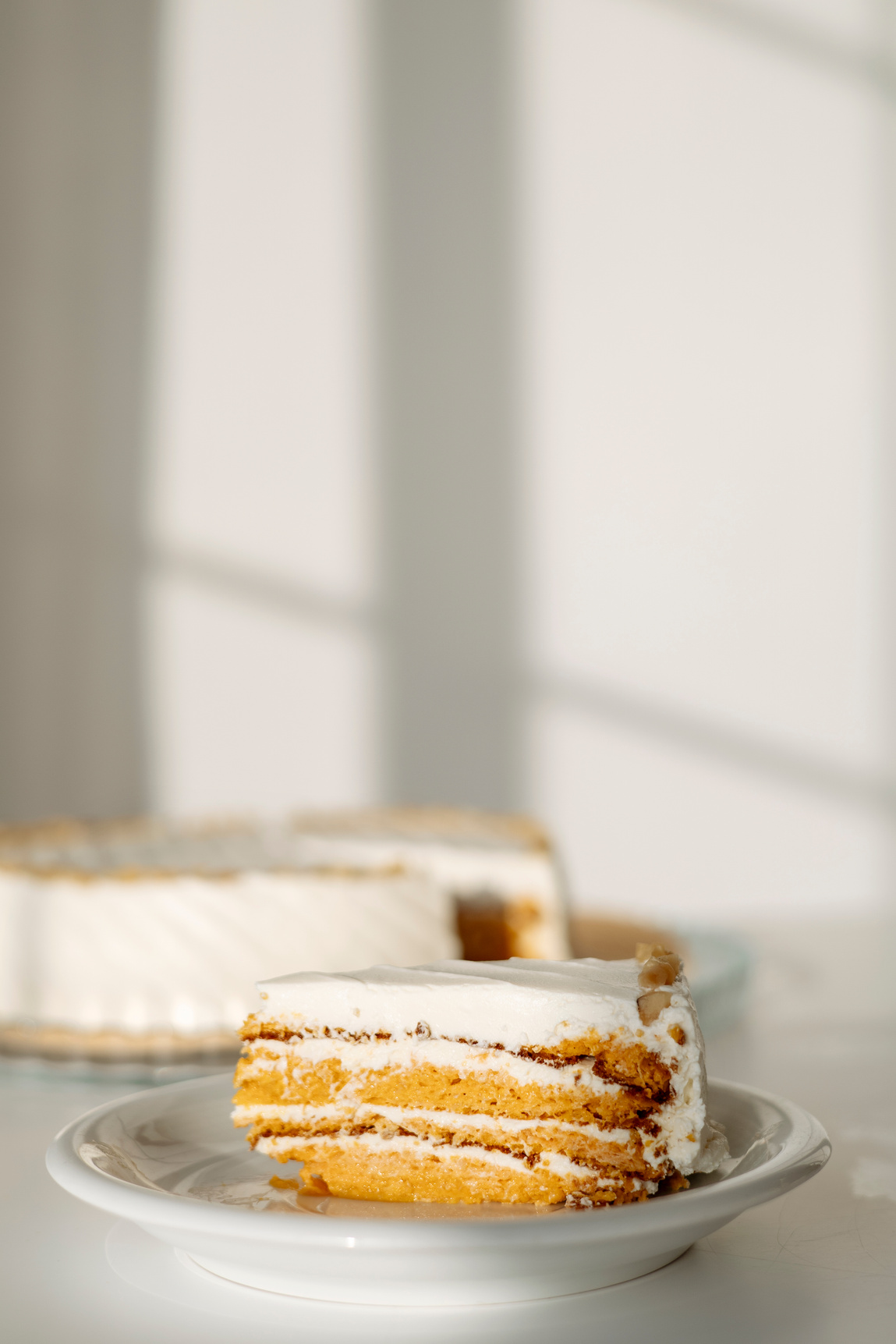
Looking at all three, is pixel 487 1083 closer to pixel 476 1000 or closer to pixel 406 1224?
pixel 476 1000

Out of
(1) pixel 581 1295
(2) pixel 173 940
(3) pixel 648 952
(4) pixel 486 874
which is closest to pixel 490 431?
(4) pixel 486 874

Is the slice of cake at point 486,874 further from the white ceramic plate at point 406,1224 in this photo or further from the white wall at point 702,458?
the white wall at point 702,458

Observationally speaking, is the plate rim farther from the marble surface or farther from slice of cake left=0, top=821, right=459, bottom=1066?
slice of cake left=0, top=821, right=459, bottom=1066

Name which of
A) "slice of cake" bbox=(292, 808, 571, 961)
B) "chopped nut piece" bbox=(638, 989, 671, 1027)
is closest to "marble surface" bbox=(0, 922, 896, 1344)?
"chopped nut piece" bbox=(638, 989, 671, 1027)

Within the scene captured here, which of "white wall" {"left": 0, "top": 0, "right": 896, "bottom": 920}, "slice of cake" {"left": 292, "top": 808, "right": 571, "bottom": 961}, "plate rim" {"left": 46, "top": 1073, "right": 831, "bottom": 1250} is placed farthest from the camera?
"white wall" {"left": 0, "top": 0, "right": 896, "bottom": 920}

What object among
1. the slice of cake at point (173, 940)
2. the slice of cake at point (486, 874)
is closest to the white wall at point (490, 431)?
the slice of cake at point (486, 874)

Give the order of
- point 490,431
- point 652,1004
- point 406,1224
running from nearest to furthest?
1. point 406,1224
2. point 652,1004
3. point 490,431

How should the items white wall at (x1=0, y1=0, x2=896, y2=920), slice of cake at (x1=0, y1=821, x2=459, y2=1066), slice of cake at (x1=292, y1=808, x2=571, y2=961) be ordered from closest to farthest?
slice of cake at (x1=0, y1=821, x2=459, y2=1066)
slice of cake at (x1=292, y1=808, x2=571, y2=961)
white wall at (x1=0, y1=0, x2=896, y2=920)
